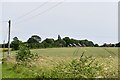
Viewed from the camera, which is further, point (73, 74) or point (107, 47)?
point (107, 47)

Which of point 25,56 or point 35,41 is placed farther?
point 35,41

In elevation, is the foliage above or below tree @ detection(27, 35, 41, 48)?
below

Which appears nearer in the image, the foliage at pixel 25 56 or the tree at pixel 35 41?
the foliage at pixel 25 56

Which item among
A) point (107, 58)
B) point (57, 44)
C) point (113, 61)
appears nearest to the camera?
point (113, 61)

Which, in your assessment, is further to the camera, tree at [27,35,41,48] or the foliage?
tree at [27,35,41,48]

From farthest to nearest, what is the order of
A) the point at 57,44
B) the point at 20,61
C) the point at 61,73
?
the point at 57,44
the point at 20,61
the point at 61,73

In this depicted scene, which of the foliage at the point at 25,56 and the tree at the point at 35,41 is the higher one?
the tree at the point at 35,41

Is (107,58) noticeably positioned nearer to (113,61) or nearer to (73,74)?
(113,61)

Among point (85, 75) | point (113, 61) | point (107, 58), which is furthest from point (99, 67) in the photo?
point (107, 58)

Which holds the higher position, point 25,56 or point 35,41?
point 35,41

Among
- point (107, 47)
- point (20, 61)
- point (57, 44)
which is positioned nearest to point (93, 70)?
point (107, 47)

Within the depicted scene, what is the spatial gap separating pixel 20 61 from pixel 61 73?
38.8 ft

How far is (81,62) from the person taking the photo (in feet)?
39.2

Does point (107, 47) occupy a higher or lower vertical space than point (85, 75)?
higher
